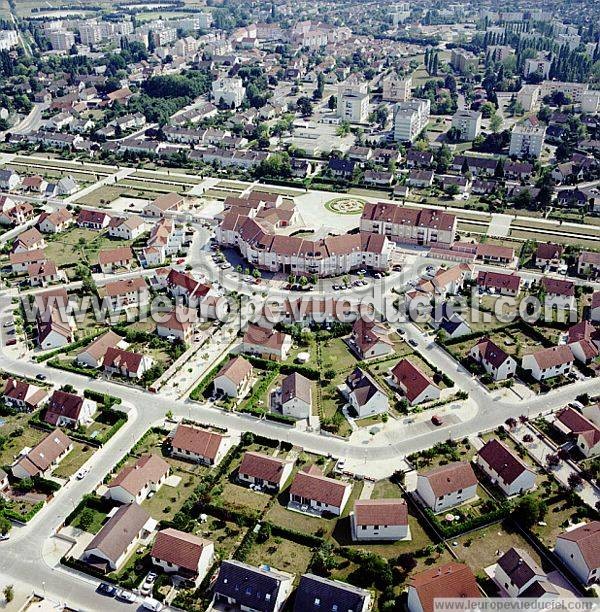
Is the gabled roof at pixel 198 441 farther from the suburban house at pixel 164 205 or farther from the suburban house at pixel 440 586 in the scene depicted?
the suburban house at pixel 164 205

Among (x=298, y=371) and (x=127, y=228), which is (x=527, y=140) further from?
(x=298, y=371)

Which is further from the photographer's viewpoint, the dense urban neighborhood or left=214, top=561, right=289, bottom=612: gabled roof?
the dense urban neighborhood

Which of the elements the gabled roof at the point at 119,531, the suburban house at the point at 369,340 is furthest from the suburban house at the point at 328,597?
the suburban house at the point at 369,340

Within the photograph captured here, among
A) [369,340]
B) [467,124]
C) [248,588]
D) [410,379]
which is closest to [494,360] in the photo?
[410,379]

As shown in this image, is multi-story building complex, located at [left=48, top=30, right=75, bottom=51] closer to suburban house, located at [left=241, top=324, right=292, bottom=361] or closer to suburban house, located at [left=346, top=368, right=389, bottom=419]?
suburban house, located at [left=241, top=324, right=292, bottom=361]

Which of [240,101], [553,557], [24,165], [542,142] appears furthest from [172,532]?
[240,101]

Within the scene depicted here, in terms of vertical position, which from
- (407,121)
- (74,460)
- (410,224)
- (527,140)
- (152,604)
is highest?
(407,121)

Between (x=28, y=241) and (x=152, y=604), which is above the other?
(x=28, y=241)

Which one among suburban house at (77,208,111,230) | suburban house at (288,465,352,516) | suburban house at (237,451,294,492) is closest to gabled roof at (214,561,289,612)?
suburban house at (288,465,352,516)
